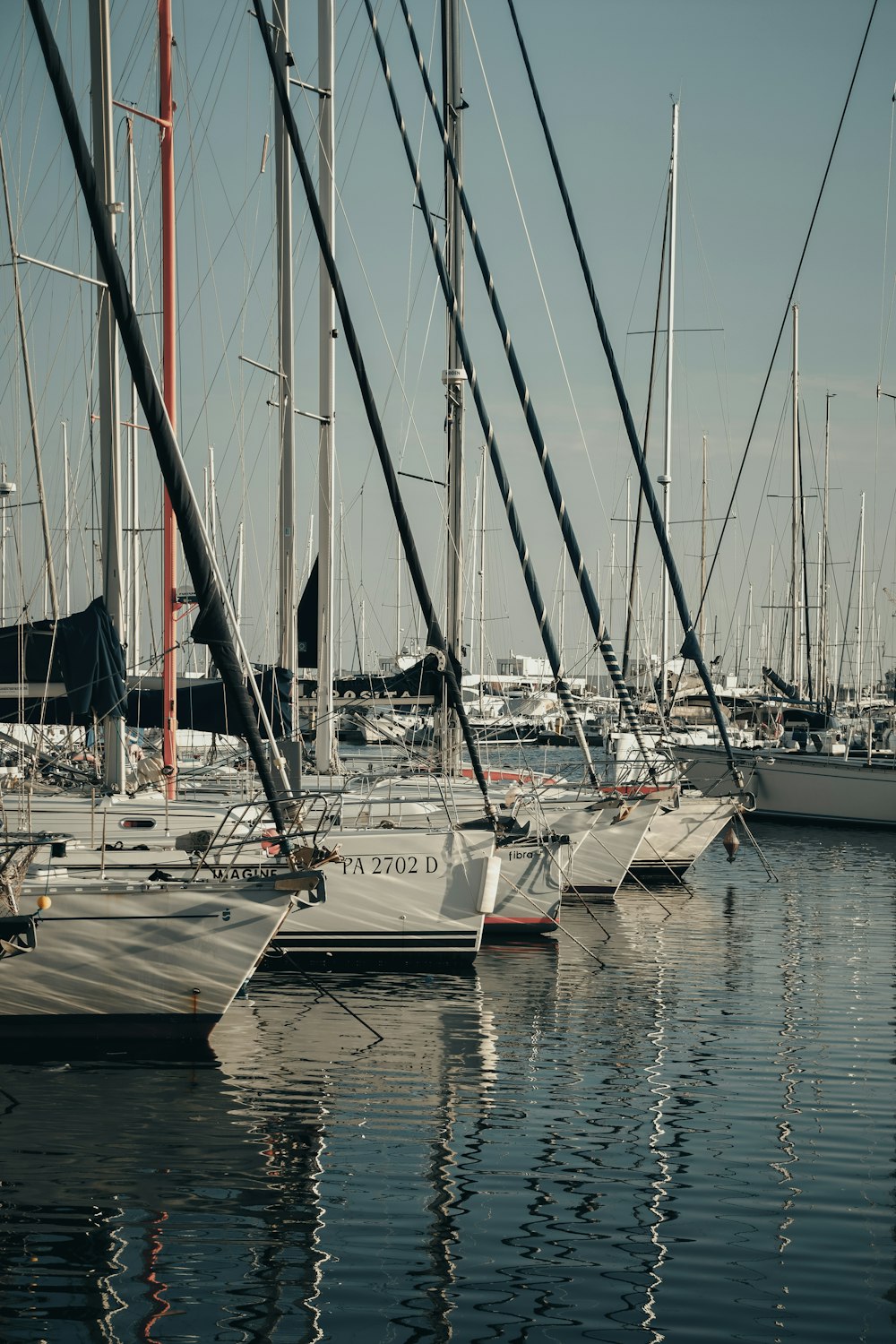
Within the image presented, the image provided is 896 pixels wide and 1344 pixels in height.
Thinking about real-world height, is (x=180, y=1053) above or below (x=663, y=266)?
below

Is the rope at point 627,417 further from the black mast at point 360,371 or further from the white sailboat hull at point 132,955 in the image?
the white sailboat hull at point 132,955

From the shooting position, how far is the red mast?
63.4ft

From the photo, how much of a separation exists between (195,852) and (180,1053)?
2220 mm

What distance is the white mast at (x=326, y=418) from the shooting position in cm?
2120

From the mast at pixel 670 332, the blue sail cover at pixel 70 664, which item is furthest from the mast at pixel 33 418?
the mast at pixel 670 332

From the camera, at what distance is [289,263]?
71.9 ft

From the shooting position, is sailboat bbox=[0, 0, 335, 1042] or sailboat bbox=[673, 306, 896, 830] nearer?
sailboat bbox=[0, 0, 335, 1042]

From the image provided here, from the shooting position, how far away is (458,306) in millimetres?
24500

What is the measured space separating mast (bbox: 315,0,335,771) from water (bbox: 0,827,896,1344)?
556 cm

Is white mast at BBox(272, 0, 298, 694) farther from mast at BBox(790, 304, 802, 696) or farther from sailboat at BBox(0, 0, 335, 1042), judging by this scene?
mast at BBox(790, 304, 802, 696)

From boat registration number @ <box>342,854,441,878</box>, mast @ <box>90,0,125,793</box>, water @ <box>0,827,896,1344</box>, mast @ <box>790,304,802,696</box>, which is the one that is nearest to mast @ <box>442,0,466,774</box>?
boat registration number @ <box>342,854,441,878</box>

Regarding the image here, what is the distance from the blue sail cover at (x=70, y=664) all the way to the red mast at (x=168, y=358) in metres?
1.49

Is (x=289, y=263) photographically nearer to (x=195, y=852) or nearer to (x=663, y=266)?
(x=195, y=852)

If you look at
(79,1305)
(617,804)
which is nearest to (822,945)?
(617,804)
